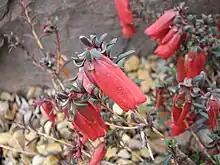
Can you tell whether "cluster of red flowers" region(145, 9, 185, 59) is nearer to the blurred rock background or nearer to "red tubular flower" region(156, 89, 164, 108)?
"red tubular flower" region(156, 89, 164, 108)

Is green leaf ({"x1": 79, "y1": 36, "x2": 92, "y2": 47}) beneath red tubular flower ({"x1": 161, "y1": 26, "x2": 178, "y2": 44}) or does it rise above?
above

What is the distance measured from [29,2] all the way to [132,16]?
440 millimetres

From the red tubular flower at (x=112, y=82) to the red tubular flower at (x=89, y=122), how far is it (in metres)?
0.11

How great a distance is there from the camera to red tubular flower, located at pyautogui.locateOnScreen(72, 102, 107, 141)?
117 cm

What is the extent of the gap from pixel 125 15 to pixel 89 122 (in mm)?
889

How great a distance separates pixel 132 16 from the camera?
202cm

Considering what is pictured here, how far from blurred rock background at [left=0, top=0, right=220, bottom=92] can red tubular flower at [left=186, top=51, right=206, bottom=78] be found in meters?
0.62

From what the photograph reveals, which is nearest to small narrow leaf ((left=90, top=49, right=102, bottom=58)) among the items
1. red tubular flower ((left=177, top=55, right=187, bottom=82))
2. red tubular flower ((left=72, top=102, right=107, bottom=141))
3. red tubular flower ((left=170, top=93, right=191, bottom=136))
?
red tubular flower ((left=72, top=102, right=107, bottom=141))

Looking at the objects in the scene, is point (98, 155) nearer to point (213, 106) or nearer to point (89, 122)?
point (89, 122)

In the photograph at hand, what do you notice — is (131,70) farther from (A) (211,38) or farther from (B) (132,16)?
(A) (211,38)

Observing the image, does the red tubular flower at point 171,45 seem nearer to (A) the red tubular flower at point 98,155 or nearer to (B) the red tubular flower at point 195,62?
(B) the red tubular flower at point 195,62

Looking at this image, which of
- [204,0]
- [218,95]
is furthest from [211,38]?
[204,0]

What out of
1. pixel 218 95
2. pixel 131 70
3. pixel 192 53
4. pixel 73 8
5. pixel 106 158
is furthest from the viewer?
pixel 131 70

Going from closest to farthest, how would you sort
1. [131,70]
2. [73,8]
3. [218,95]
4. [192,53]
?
[218,95] < [192,53] < [73,8] < [131,70]
